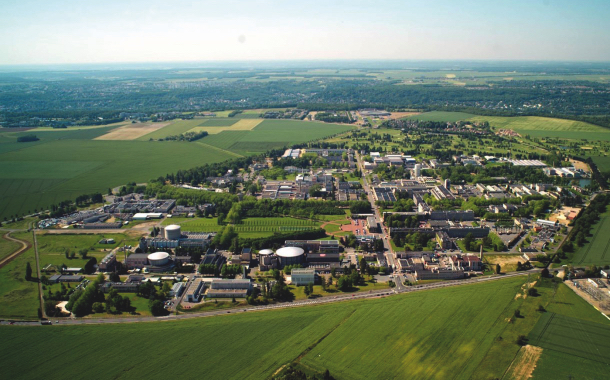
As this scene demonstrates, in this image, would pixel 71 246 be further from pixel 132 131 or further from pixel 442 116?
pixel 442 116

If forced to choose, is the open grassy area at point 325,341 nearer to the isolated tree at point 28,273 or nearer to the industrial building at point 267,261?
the industrial building at point 267,261

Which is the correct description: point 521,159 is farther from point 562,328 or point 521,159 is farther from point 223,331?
point 223,331

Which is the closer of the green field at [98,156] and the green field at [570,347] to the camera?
the green field at [570,347]

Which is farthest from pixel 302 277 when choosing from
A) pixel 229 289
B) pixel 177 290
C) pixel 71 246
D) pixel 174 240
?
pixel 71 246

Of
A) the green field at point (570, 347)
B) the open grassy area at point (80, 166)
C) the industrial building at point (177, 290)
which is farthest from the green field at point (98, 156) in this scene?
the green field at point (570, 347)

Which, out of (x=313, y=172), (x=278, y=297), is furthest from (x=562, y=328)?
(x=313, y=172)

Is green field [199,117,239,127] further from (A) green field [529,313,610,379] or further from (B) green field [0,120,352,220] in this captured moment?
(A) green field [529,313,610,379]
